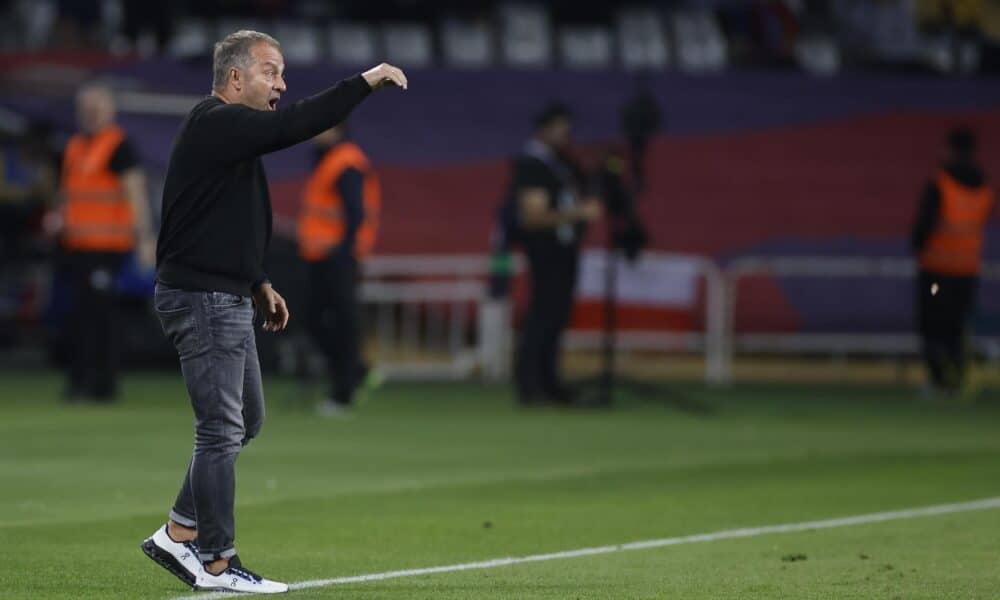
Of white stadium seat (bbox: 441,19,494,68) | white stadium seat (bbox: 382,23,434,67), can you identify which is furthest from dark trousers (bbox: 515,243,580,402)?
white stadium seat (bbox: 382,23,434,67)

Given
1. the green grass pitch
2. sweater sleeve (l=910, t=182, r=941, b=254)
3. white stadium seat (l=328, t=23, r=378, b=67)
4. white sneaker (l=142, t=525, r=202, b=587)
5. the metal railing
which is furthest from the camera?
white stadium seat (l=328, t=23, r=378, b=67)

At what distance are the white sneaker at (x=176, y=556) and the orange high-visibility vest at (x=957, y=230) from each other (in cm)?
1177

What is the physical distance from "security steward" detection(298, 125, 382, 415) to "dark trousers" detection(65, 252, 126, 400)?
4.91 feet

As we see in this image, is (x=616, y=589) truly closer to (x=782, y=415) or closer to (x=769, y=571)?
(x=769, y=571)

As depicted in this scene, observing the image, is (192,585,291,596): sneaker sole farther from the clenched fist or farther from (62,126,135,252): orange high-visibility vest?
(62,126,135,252): orange high-visibility vest

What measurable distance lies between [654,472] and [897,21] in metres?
14.5

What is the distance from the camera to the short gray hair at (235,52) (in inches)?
287

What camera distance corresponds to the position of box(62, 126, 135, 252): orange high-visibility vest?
52.3ft

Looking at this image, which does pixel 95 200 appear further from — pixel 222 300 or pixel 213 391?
pixel 213 391

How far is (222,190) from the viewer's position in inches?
288

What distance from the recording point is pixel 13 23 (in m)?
25.0

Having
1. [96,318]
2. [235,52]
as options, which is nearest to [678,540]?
[235,52]

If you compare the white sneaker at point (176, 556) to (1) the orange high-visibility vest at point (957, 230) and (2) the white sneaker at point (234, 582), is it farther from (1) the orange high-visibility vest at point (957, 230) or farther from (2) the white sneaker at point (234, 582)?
(1) the orange high-visibility vest at point (957, 230)

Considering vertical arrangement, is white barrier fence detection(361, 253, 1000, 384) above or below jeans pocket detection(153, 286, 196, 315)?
below
